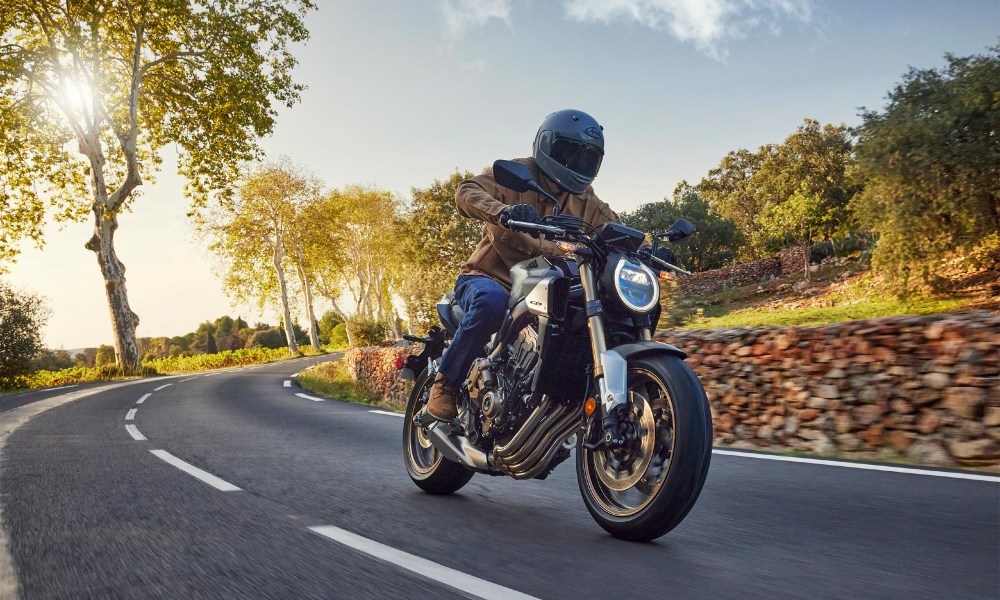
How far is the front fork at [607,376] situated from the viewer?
294 cm

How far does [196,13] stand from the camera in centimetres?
2558

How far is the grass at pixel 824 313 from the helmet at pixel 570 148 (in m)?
15.8

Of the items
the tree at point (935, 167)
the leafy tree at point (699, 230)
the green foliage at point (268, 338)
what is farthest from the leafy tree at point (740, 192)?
the green foliage at point (268, 338)

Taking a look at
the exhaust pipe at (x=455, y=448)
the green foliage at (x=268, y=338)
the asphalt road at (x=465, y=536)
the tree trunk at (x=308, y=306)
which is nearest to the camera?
the asphalt road at (x=465, y=536)

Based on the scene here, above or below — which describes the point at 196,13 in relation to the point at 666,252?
above

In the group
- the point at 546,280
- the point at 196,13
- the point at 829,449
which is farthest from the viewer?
the point at 196,13

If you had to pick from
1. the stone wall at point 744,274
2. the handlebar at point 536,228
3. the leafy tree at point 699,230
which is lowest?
the handlebar at point 536,228

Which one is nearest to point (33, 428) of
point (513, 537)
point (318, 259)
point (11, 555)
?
point (11, 555)

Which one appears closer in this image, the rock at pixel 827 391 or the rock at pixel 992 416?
the rock at pixel 992 416

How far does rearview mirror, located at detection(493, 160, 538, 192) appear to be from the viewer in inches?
128

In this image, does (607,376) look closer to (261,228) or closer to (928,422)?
(928,422)

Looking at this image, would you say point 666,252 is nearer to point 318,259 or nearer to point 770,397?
point 770,397

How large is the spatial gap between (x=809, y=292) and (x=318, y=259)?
3427 centimetres

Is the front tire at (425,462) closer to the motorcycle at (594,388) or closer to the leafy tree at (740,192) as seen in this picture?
the motorcycle at (594,388)
